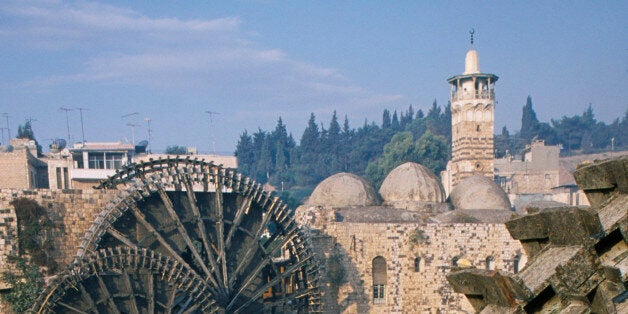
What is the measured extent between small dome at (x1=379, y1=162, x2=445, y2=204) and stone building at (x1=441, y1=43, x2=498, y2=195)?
21.3ft

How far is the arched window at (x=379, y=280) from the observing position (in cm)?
1780

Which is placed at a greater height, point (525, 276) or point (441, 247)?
point (525, 276)

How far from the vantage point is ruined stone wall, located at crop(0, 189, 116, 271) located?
12.1m

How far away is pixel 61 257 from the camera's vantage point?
1269 cm

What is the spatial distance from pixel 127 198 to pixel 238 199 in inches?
119

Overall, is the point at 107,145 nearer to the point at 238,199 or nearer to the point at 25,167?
the point at 25,167

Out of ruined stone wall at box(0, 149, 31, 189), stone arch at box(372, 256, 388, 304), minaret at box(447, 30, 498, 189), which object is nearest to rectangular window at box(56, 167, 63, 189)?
ruined stone wall at box(0, 149, 31, 189)

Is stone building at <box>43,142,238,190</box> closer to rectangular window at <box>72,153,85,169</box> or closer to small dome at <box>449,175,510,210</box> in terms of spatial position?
rectangular window at <box>72,153,85,169</box>

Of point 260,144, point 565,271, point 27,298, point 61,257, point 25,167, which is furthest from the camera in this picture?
point 260,144

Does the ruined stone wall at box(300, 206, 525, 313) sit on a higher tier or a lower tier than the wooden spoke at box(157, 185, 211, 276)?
lower

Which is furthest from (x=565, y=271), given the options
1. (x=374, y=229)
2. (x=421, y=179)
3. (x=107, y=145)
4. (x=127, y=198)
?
(x=107, y=145)

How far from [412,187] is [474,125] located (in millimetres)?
8919

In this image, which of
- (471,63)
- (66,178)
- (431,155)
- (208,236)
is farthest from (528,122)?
(208,236)

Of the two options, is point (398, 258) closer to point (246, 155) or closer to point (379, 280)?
point (379, 280)
